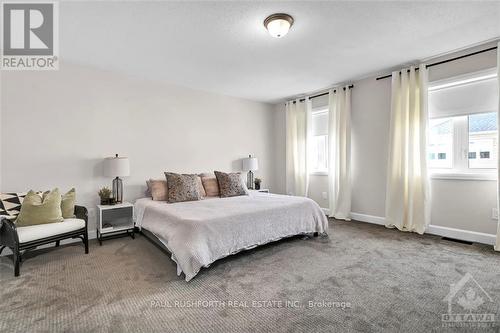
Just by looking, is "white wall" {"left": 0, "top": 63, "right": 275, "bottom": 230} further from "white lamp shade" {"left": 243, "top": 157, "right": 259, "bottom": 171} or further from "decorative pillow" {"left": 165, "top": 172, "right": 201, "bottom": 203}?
"decorative pillow" {"left": 165, "top": 172, "right": 201, "bottom": 203}

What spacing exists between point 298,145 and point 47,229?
177 inches

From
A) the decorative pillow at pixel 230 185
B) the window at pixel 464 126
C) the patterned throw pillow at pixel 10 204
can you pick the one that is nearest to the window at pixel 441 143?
the window at pixel 464 126

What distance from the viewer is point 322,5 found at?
7.43ft

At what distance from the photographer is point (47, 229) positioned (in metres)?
2.66

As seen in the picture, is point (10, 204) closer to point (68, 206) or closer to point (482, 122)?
point (68, 206)

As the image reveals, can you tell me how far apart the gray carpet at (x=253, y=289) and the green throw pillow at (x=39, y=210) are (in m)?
0.48

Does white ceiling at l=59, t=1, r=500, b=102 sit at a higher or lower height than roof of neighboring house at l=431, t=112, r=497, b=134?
higher

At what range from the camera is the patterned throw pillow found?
2775mm

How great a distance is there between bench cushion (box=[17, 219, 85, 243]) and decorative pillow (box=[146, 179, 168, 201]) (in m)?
0.99

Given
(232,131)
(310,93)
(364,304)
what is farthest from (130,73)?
(364,304)

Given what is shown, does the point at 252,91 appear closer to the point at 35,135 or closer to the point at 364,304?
the point at 35,135

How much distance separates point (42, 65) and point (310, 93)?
14.9 ft

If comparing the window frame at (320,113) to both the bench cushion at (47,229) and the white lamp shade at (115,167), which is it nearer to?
the white lamp shade at (115,167)

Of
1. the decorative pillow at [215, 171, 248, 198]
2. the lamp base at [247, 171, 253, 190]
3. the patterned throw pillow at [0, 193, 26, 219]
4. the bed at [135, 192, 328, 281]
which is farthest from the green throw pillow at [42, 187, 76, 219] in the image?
the lamp base at [247, 171, 253, 190]
